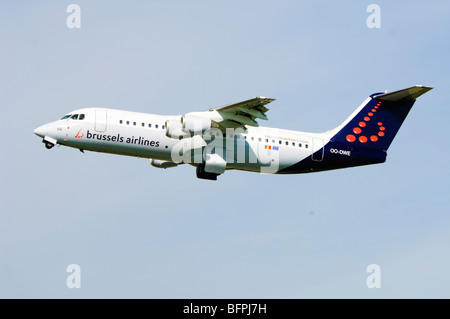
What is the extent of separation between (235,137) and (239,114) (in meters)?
1.08

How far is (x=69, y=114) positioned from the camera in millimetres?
30953

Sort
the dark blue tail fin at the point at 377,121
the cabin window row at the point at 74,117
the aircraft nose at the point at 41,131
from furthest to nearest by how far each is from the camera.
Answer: the dark blue tail fin at the point at 377,121 < the cabin window row at the point at 74,117 < the aircraft nose at the point at 41,131

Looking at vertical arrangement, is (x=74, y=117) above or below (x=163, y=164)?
above

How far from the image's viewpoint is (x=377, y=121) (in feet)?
111

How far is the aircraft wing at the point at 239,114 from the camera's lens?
99.6ft

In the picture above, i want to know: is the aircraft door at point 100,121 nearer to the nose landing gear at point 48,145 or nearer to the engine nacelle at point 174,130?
the nose landing gear at point 48,145

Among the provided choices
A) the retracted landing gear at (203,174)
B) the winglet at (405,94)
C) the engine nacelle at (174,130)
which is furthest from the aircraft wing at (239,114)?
the winglet at (405,94)

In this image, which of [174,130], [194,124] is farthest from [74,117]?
[194,124]

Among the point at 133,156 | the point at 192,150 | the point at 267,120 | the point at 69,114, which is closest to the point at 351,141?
the point at 267,120

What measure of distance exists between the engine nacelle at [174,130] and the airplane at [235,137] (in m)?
0.04

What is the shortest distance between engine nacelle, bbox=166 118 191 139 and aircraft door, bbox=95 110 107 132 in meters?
2.39

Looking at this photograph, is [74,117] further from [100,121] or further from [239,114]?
[239,114]

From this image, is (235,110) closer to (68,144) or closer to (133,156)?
(133,156)

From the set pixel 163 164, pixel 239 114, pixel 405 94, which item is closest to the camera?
pixel 239 114
